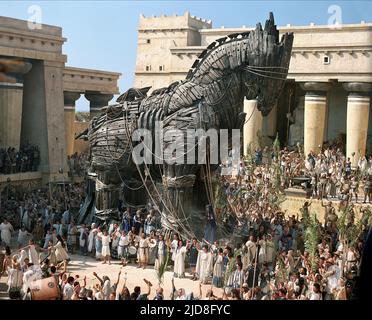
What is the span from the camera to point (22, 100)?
2811 centimetres

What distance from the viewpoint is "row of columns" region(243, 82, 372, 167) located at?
30.0 meters

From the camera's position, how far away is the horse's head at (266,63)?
1488cm

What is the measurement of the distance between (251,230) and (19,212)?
8425 millimetres

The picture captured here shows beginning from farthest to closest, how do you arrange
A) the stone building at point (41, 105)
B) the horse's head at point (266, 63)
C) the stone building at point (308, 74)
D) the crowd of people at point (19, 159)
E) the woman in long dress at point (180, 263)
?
the stone building at point (308, 74) < the stone building at point (41, 105) < the crowd of people at point (19, 159) < the horse's head at point (266, 63) < the woman in long dress at point (180, 263)

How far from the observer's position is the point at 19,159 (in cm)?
2573

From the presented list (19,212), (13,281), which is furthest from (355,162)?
(13,281)

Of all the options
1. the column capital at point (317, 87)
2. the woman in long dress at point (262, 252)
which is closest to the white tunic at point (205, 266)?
the woman in long dress at point (262, 252)

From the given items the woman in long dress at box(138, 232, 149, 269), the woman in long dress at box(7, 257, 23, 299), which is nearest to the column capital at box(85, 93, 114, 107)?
the woman in long dress at box(138, 232, 149, 269)

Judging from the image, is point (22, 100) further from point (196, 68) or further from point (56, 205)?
point (196, 68)

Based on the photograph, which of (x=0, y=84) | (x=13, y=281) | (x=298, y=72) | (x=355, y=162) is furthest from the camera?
(x=298, y=72)

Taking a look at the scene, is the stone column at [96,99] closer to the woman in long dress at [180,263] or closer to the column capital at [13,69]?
the column capital at [13,69]

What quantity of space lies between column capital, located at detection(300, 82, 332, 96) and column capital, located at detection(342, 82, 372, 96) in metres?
1.47

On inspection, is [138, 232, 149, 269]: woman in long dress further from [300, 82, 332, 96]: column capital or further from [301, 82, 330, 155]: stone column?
[300, 82, 332, 96]: column capital

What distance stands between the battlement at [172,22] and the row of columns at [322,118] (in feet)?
29.9
